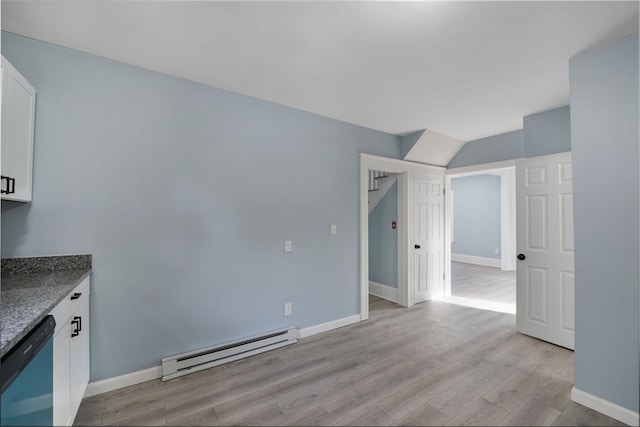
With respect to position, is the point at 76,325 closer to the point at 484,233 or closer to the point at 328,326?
the point at 328,326

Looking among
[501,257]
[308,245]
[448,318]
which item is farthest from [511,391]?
[501,257]

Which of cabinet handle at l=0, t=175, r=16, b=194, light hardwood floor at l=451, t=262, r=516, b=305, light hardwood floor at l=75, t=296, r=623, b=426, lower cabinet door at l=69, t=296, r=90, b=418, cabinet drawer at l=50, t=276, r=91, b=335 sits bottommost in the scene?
light hardwood floor at l=75, t=296, r=623, b=426

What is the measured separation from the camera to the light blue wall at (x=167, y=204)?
191 cm

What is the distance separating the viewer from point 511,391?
2.04 m

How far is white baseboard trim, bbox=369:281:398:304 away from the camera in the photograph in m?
4.20

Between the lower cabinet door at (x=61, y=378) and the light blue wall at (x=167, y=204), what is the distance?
55 cm

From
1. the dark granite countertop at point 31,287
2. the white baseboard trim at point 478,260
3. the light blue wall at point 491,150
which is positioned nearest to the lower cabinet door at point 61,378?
the dark granite countertop at point 31,287

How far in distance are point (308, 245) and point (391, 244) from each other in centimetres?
179

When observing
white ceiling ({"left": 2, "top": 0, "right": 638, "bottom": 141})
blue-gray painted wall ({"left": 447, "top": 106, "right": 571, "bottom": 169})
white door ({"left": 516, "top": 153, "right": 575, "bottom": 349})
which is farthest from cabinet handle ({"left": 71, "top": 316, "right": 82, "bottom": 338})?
blue-gray painted wall ({"left": 447, "top": 106, "right": 571, "bottom": 169})

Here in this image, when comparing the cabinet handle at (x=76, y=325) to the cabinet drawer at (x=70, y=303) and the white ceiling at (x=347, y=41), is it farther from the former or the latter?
the white ceiling at (x=347, y=41)

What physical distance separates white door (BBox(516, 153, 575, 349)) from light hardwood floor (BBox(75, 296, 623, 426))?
24 cm

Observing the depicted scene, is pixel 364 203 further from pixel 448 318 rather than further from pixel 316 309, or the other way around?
pixel 448 318

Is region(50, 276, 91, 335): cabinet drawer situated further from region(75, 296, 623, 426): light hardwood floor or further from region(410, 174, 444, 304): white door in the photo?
region(410, 174, 444, 304): white door

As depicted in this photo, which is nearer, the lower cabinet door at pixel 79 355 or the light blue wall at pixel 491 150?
the lower cabinet door at pixel 79 355
